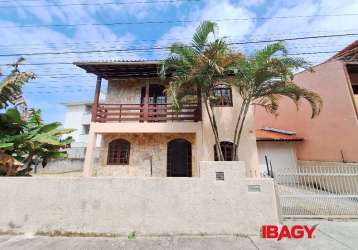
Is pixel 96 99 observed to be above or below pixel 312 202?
above

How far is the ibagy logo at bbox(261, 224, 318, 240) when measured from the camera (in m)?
4.96

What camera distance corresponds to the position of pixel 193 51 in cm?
685

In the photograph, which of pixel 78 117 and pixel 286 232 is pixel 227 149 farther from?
pixel 78 117

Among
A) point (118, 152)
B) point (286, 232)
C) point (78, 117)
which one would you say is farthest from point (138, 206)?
point (78, 117)

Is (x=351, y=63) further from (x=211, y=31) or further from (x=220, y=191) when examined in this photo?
(x=220, y=191)

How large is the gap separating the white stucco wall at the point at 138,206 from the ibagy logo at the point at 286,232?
179 millimetres

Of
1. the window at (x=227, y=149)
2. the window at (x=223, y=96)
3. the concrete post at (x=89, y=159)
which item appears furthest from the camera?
the window at (x=223, y=96)

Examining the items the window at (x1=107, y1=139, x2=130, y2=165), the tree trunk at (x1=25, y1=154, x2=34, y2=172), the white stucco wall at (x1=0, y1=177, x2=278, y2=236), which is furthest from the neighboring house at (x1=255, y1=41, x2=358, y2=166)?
the tree trunk at (x1=25, y1=154, x2=34, y2=172)

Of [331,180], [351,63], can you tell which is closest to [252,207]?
[331,180]

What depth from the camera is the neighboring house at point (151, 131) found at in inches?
360

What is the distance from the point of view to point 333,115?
34.2ft

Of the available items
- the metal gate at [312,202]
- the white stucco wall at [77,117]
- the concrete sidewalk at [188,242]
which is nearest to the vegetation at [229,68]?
the metal gate at [312,202]

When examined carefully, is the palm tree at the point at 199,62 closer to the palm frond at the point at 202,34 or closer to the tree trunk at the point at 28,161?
the palm frond at the point at 202,34

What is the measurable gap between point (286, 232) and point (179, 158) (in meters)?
6.24
